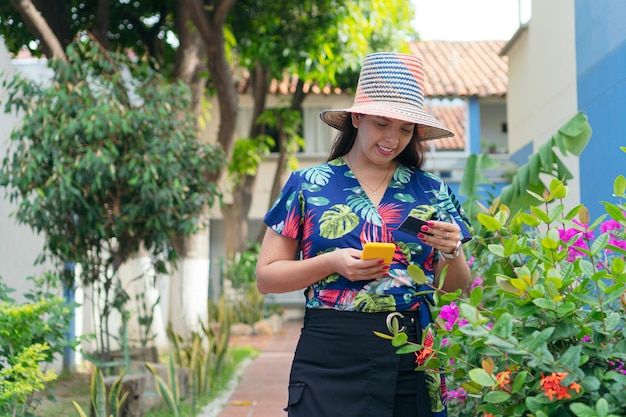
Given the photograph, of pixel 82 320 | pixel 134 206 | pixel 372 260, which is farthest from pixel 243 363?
pixel 372 260

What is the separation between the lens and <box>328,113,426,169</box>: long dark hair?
3080 millimetres

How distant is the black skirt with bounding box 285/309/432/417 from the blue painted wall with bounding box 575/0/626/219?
3.42m

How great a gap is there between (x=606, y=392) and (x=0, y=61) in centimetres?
713

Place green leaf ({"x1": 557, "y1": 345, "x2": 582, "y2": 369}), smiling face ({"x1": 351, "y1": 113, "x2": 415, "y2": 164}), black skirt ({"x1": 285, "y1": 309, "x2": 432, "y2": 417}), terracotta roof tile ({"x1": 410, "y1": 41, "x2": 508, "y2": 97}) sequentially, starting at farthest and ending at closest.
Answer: terracotta roof tile ({"x1": 410, "y1": 41, "x2": 508, "y2": 97}) → smiling face ({"x1": 351, "y1": 113, "x2": 415, "y2": 164}) → black skirt ({"x1": 285, "y1": 309, "x2": 432, "y2": 417}) → green leaf ({"x1": 557, "y1": 345, "x2": 582, "y2": 369})

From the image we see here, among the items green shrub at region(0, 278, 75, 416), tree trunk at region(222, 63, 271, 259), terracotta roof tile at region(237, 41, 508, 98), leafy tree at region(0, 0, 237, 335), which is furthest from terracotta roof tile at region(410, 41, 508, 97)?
green shrub at region(0, 278, 75, 416)

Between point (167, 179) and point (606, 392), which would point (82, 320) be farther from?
point (606, 392)

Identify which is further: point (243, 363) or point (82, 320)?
point (243, 363)

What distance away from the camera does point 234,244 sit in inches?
720

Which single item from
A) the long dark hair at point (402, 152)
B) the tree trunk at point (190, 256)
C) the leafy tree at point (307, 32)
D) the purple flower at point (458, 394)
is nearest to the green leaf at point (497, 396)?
the long dark hair at point (402, 152)

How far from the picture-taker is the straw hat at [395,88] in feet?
9.62

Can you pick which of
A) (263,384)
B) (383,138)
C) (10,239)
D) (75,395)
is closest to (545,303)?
(383,138)

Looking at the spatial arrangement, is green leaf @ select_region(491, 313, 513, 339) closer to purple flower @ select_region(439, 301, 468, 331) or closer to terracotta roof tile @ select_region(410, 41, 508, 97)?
purple flower @ select_region(439, 301, 468, 331)

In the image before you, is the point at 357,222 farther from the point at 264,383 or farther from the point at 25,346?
the point at 264,383

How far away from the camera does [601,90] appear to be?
6957 millimetres
